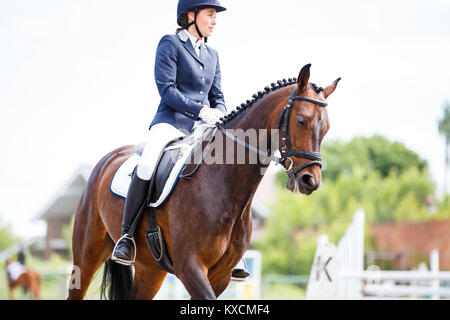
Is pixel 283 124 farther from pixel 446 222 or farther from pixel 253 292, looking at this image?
pixel 446 222

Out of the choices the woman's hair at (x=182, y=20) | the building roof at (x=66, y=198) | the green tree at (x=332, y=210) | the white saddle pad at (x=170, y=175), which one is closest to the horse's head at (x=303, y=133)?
the white saddle pad at (x=170, y=175)

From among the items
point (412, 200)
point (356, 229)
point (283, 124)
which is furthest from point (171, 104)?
point (412, 200)

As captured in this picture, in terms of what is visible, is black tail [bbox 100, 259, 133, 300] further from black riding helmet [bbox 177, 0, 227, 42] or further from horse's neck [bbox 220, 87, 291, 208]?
black riding helmet [bbox 177, 0, 227, 42]

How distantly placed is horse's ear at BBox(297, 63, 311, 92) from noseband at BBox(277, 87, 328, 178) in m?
0.05

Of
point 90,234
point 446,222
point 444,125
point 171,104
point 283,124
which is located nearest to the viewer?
point 283,124

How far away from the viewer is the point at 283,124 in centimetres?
427

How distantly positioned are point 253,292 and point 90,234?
7227 millimetres

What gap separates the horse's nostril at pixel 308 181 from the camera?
400 cm

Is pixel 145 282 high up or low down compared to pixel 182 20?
down

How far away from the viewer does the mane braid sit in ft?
15.1

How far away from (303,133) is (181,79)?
Answer: 1.29m

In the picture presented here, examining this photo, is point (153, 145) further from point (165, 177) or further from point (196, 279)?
point (196, 279)

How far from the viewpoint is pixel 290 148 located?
13.7ft

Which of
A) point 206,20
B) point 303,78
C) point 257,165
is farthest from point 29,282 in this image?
point 303,78
